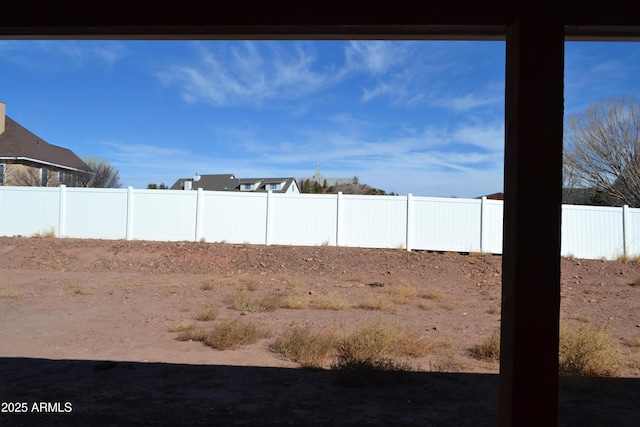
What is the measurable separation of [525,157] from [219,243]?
17230 mm

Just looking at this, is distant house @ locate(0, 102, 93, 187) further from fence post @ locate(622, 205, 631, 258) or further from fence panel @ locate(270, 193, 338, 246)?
fence post @ locate(622, 205, 631, 258)

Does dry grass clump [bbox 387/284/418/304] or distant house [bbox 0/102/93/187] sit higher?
distant house [bbox 0/102/93/187]

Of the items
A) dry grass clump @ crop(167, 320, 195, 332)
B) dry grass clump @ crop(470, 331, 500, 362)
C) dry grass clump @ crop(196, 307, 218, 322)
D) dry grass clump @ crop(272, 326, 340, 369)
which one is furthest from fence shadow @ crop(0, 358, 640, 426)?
dry grass clump @ crop(196, 307, 218, 322)

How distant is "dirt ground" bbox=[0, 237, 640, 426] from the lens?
15.8 ft

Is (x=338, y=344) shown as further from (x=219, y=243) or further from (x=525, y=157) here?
(x=219, y=243)

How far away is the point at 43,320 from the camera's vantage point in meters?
9.02

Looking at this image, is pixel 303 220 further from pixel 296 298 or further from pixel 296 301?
pixel 296 301

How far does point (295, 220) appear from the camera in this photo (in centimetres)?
1944

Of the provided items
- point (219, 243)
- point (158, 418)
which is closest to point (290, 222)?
point (219, 243)

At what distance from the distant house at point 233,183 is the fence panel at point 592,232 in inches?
1417

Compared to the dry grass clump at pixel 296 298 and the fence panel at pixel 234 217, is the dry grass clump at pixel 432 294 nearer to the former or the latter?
the dry grass clump at pixel 296 298

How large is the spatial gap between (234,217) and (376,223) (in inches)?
224

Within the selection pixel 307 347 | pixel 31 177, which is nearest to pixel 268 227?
pixel 307 347

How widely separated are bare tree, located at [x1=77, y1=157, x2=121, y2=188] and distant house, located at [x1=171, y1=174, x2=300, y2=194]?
13.7 metres
